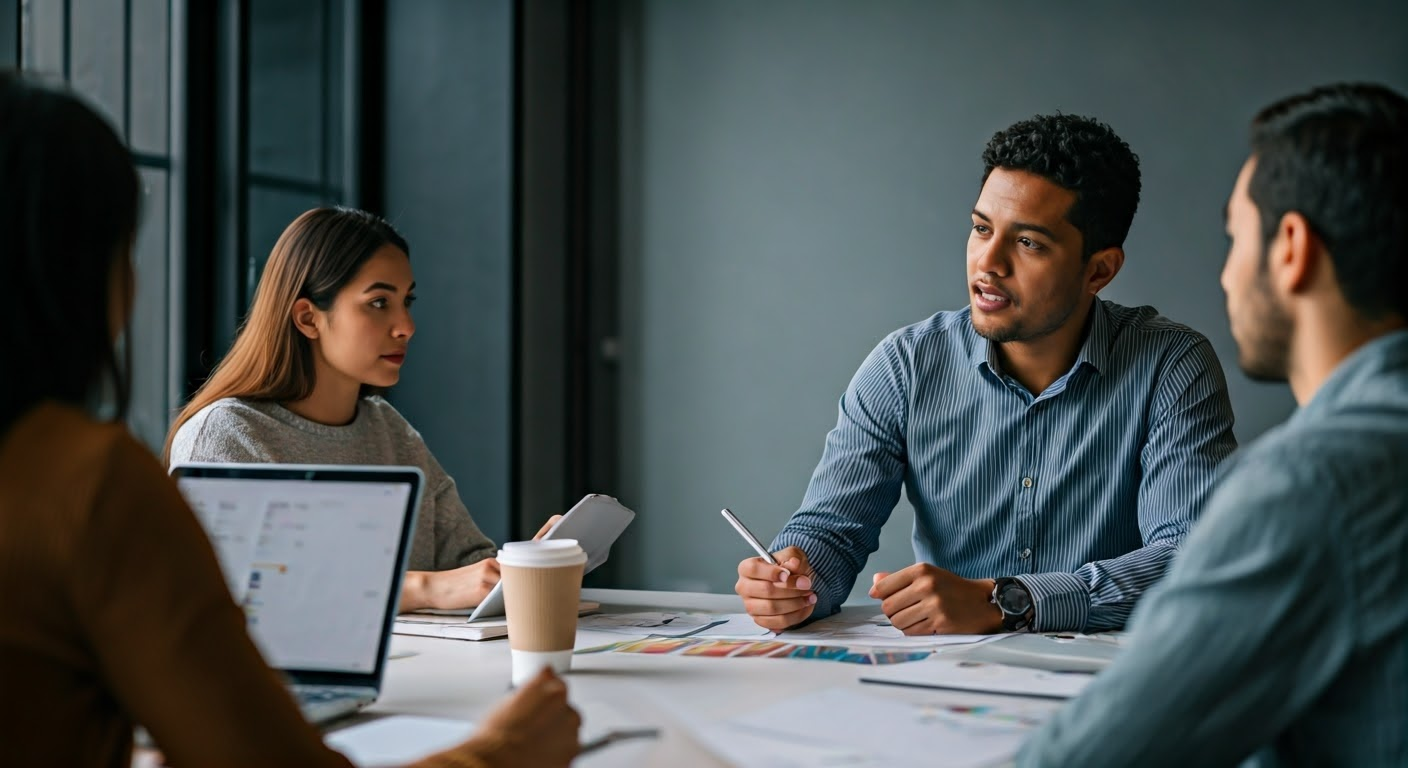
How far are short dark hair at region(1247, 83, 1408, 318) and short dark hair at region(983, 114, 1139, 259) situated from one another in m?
1.08

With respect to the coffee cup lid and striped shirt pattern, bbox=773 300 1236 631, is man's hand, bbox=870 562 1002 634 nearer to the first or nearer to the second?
striped shirt pattern, bbox=773 300 1236 631

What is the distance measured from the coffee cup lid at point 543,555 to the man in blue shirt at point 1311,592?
59 cm

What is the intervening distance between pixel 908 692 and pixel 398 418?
1353 mm

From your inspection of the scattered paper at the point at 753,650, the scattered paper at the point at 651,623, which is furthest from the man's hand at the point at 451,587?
the scattered paper at the point at 753,650

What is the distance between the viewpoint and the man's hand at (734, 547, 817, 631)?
1.60 meters

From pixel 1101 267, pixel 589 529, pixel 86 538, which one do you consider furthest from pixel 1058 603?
pixel 86 538

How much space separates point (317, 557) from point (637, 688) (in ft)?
1.18

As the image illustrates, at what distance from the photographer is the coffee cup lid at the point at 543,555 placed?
134cm

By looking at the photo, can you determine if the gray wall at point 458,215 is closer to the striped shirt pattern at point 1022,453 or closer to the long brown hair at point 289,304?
the long brown hair at point 289,304

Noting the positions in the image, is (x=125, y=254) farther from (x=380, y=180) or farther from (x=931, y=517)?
(x=380, y=180)

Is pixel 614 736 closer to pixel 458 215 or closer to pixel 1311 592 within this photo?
pixel 1311 592

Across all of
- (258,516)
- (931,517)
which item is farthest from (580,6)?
(258,516)

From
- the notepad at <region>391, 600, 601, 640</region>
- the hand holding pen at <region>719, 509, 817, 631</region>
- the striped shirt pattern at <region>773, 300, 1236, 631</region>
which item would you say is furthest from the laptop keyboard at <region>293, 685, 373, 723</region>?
the striped shirt pattern at <region>773, 300, 1236, 631</region>

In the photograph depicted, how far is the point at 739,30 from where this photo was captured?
386cm
